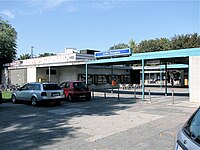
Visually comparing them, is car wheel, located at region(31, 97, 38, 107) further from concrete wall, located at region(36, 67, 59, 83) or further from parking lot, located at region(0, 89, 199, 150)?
concrete wall, located at region(36, 67, 59, 83)

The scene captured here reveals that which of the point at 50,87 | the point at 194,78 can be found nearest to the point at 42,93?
the point at 50,87

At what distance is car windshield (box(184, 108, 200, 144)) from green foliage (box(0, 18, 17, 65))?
1577 inches

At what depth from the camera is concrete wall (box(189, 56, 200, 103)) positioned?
1786 cm

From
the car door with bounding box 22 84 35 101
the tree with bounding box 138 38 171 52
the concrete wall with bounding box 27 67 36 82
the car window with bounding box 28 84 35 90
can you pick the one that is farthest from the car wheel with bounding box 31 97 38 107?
the tree with bounding box 138 38 171 52

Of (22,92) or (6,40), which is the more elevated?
(6,40)

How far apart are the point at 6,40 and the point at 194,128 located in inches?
1621

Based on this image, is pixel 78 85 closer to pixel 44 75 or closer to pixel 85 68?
pixel 85 68

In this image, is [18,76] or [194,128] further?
[18,76]

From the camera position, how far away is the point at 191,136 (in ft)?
9.09

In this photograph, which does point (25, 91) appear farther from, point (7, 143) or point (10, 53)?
point (10, 53)

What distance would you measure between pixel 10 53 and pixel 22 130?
38894 millimetres

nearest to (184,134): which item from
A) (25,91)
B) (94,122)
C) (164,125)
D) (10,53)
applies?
(164,125)

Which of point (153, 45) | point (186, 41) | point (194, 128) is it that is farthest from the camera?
point (153, 45)

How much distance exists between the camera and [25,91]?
1723 centimetres
